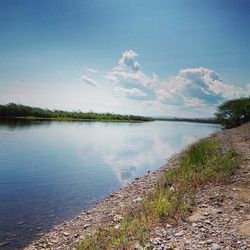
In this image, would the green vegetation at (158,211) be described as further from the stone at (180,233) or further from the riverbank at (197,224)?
the stone at (180,233)

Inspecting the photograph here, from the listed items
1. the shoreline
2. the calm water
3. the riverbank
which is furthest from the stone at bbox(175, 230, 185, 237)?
the calm water

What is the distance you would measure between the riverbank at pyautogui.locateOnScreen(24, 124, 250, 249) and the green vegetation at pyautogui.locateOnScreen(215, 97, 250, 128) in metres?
88.9

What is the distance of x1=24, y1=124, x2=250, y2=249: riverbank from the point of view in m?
9.21

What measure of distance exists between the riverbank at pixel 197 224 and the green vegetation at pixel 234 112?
8890cm

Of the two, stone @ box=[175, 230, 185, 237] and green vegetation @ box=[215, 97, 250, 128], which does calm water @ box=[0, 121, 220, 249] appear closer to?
stone @ box=[175, 230, 185, 237]

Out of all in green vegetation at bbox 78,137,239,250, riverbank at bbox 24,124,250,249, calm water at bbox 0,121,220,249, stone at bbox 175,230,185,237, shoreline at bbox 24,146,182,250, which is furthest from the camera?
calm water at bbox 0,121,220,249

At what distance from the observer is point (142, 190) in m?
19.3

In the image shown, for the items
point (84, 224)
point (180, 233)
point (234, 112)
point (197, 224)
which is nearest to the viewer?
point (180, 233)

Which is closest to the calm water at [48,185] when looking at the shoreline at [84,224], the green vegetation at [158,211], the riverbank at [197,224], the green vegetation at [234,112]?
the shoreline at [84,224]

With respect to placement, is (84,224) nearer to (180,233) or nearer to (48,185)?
(180,233)

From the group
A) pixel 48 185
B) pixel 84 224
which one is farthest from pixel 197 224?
pixel 48 185

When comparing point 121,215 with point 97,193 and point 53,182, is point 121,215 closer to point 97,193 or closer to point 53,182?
point 97,193

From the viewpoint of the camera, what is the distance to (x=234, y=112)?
337ft

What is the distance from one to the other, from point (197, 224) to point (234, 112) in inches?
3928
